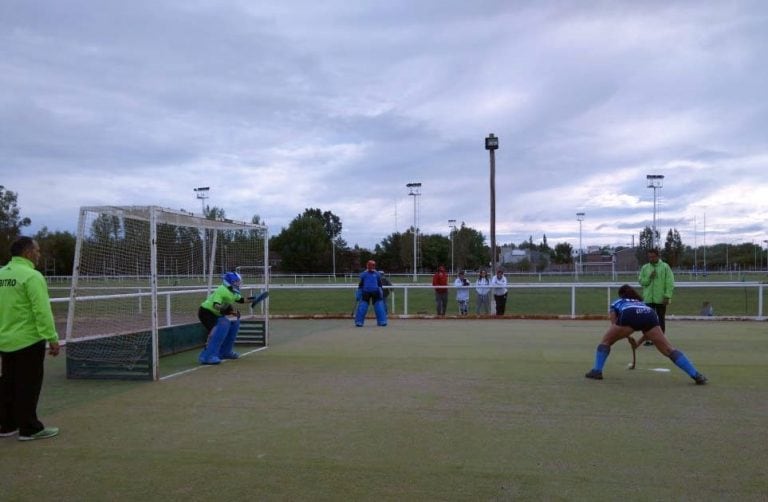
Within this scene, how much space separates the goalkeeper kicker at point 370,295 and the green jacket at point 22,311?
10180 mm

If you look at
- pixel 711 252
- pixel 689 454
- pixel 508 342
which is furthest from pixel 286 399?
pixel 711 252

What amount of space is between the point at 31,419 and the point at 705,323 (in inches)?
590

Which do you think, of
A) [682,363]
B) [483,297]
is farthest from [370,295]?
[682,363]

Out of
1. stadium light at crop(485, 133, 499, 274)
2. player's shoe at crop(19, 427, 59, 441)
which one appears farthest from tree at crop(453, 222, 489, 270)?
player's shoe at crop(19, 427, 59, 441)

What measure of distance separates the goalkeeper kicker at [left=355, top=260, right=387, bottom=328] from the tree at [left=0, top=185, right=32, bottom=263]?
28335mm

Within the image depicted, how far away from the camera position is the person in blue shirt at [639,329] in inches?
301

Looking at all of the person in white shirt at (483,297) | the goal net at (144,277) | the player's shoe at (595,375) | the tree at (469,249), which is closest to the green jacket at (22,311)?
the goal net at (144,277)

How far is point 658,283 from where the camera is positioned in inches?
425

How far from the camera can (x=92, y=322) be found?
448 inches

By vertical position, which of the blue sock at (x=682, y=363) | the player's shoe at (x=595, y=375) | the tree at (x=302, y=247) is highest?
the tree at (x=302, y=247)

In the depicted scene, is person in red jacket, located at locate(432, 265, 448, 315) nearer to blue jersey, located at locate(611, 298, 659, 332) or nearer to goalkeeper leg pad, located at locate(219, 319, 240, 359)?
goalkeeper leg pad, located at locate(219, 319, 240, 359)

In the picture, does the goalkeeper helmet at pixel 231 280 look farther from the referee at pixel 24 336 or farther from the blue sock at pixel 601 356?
the blue sock at pixel 601 356

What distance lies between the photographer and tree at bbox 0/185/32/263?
35362 millimetres

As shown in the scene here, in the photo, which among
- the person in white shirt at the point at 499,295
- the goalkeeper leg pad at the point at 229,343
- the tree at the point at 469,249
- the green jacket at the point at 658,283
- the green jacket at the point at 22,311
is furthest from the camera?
the tree at the point at 469,249
